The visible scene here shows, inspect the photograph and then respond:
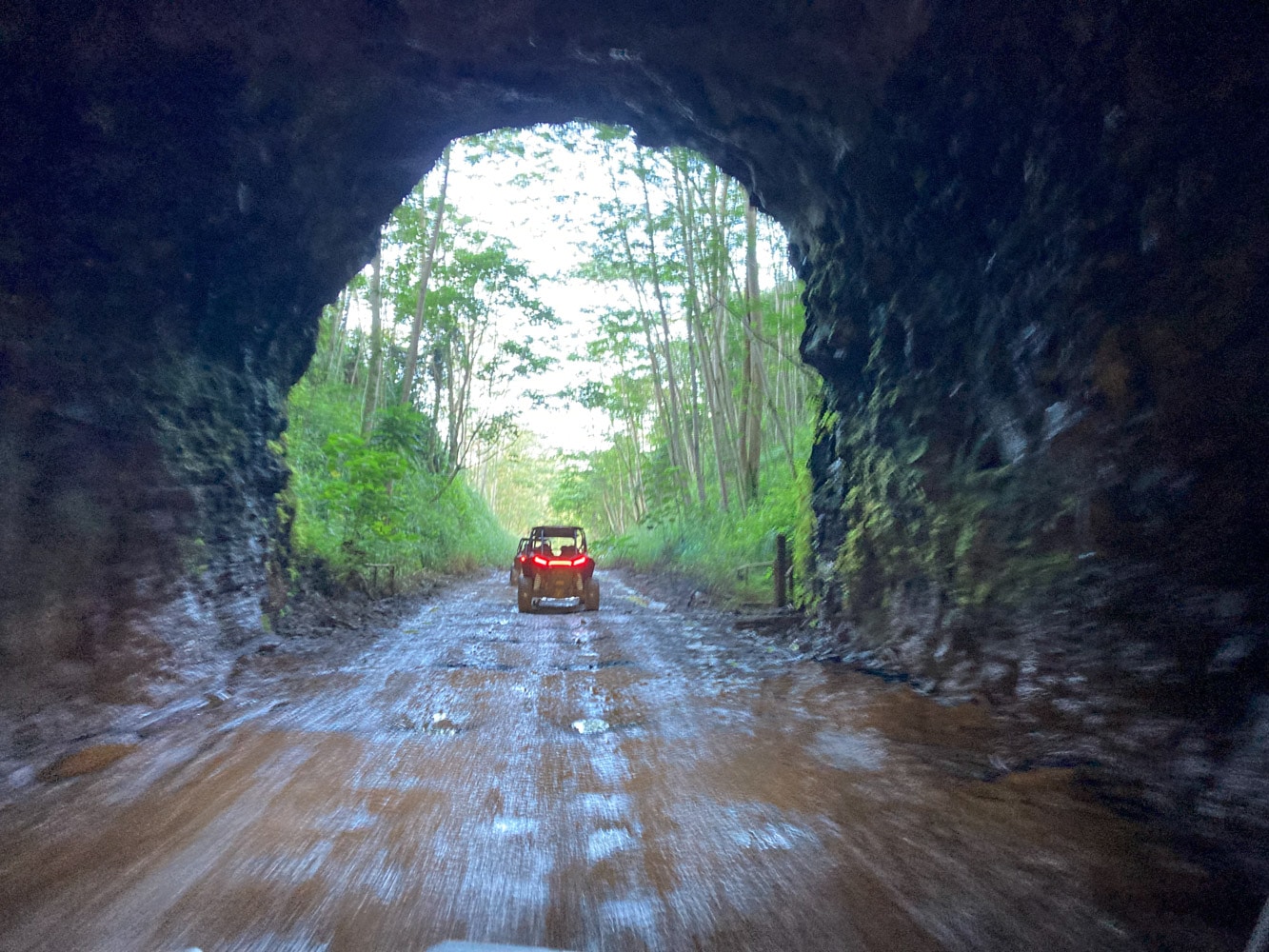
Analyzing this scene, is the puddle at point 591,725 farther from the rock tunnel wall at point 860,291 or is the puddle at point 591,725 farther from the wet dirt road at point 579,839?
the rock tunnel wall at point 860,291

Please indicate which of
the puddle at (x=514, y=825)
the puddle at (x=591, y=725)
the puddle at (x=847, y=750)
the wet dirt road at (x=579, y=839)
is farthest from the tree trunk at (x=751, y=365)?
the puddle at (x=514, y=825)

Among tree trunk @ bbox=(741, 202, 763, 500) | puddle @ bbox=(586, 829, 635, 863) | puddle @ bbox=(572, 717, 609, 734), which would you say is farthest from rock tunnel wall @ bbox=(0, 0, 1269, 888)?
tree trunk @ bbox=(741, 202, 763, 500)

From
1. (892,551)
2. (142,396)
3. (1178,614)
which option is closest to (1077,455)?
(1178,614)

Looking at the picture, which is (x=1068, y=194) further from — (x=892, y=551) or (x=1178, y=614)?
(x=892, y=551)

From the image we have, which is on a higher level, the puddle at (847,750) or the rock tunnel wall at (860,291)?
the rock tunnel wall at (860,291)

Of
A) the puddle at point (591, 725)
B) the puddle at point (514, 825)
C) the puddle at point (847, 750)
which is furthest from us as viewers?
the puddle at point (591, 725)

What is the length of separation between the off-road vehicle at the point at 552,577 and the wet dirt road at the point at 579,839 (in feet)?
22.9

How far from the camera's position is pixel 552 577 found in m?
12.5

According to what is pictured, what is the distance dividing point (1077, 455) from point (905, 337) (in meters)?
2.67

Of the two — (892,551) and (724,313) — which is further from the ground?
(724,313)

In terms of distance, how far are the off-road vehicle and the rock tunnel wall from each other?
4.11 m

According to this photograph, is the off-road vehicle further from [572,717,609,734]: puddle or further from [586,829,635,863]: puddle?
[586,829,635,863]: puddle

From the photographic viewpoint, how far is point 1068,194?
4.97 metres

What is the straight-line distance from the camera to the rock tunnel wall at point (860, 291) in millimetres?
4078
